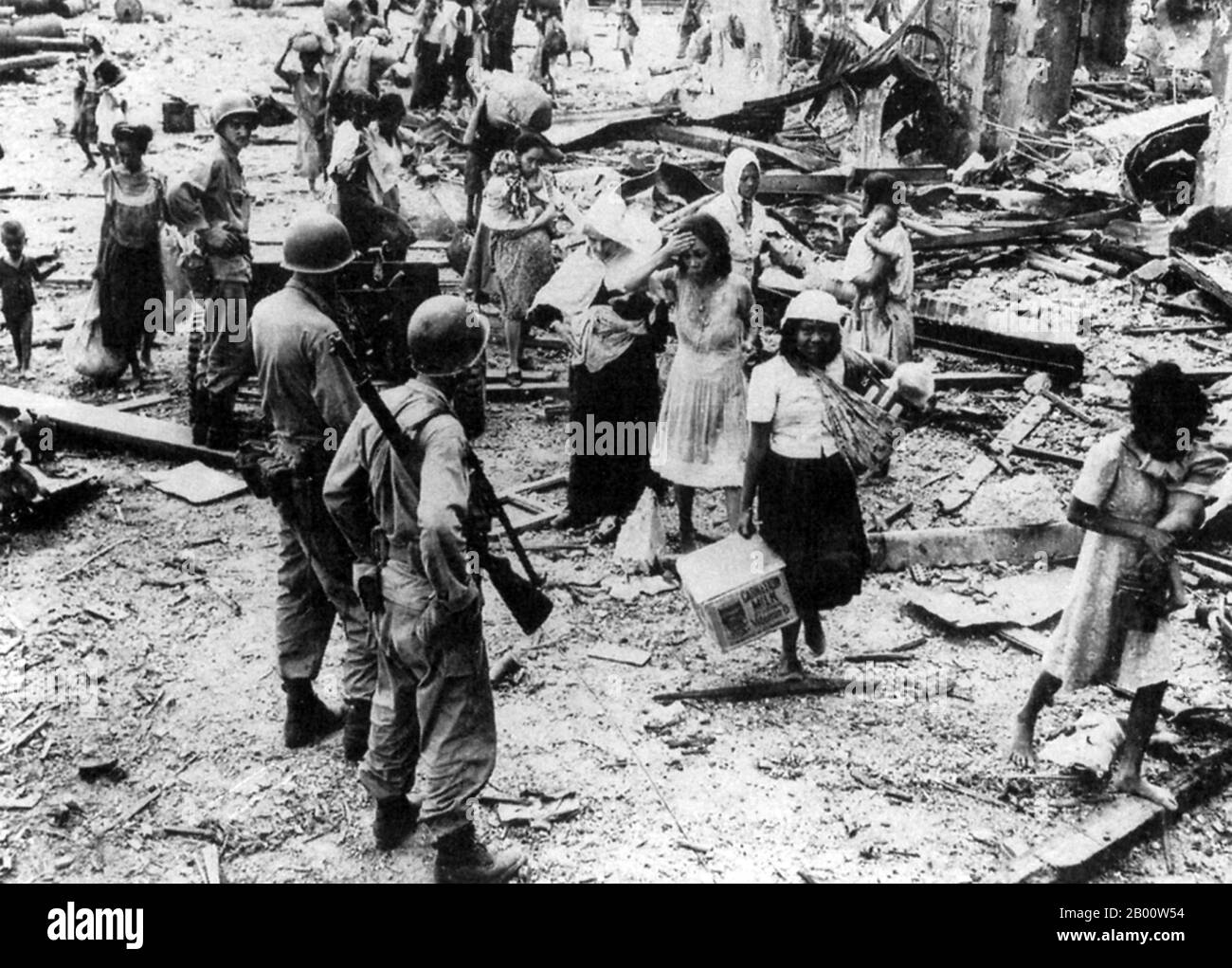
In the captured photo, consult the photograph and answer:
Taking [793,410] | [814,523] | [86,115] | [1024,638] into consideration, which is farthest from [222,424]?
[86,115]

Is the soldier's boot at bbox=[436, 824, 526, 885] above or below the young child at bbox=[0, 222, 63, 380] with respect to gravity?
below

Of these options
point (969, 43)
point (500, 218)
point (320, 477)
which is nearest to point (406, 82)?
point (969, 43)

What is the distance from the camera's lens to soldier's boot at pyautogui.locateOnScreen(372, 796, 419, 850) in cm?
466

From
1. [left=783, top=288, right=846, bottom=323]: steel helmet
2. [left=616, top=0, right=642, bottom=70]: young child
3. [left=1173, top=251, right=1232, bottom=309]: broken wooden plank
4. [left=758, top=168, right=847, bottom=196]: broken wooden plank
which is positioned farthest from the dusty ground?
[left=616, top=0, right=642, bottom=70]: young child

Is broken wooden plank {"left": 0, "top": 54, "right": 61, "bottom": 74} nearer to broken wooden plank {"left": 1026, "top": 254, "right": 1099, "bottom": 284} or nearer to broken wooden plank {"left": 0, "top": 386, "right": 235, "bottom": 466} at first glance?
broken wooden plank {"left": 0, "top": 386, "right": 235, "bottom": 466}

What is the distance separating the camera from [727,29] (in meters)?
19.0

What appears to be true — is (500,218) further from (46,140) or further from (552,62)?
(552,62)

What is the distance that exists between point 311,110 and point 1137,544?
13198 mm

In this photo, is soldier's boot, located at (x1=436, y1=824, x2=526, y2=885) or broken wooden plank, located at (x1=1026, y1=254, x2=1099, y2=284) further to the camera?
broken wooden plank, located at (x1=1026, y1=254, x2=1099, y2=284)

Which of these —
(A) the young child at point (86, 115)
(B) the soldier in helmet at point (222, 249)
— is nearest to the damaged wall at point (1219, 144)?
(B) the soldier in helmet at point (222, 249)

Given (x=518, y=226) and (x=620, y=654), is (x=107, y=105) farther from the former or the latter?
(x=620, y=654)

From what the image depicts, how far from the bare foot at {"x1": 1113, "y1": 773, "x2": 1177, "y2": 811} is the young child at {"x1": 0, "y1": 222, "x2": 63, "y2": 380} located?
873 cm

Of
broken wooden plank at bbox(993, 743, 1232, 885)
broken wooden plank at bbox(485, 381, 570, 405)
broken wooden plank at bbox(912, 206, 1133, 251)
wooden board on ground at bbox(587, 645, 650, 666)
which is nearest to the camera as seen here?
broken wooden plank at bbox(993, 743, 1232, 885)

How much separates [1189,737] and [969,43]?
41.3 ft
